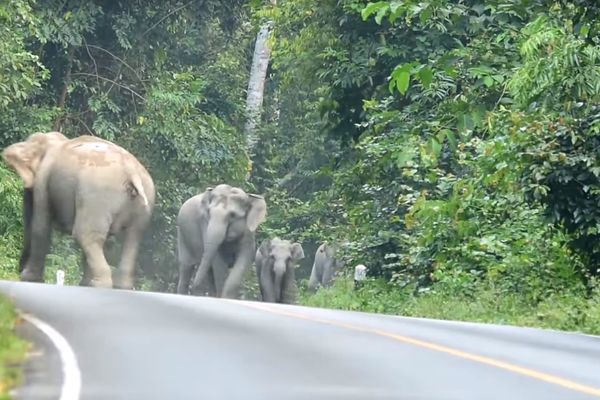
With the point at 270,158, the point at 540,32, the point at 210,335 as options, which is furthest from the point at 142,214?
the point at 270,158

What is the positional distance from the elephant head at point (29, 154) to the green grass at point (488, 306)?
16.9ft

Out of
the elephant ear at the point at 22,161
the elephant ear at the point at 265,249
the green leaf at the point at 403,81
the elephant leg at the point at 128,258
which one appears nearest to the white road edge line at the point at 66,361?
the green leaf at the point at 403,81

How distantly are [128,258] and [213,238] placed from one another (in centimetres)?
598

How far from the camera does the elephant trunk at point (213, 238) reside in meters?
28.9

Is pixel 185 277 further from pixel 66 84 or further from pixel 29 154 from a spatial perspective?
pixel 29 154

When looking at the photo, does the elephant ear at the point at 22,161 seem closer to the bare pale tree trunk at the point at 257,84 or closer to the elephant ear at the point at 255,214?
the elephant ear at the point at 255,214

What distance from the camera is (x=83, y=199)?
22.8m

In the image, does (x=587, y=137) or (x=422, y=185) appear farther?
(x=422, y=185)

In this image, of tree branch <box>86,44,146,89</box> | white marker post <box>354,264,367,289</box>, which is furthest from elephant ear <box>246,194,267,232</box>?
tree branch <box>86,44,146,89</box>

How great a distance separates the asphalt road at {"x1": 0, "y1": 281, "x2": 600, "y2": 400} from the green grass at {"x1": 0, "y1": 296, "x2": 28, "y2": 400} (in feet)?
0.31

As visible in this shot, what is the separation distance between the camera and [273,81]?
167 feet

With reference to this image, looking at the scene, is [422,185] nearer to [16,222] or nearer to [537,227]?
[537,227]

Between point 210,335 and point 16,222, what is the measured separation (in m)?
20.0

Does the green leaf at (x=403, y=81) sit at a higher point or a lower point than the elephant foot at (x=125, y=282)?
higher
